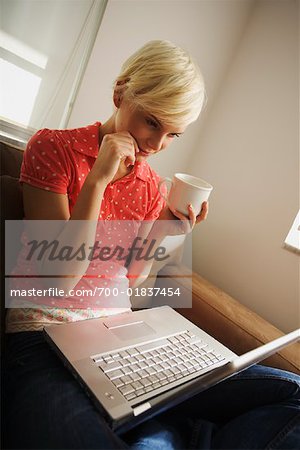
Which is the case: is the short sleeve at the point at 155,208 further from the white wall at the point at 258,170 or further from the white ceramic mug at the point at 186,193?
the white wall at the point at 258,170

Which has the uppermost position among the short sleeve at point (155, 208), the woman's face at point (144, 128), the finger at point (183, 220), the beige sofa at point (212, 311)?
the woman's face at point (144, 128)

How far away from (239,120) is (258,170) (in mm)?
305

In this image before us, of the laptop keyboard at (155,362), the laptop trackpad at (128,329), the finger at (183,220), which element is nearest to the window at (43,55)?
the finger at (183,220)

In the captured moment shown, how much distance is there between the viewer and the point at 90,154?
2.83 feet

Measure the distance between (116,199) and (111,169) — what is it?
0.77 feet

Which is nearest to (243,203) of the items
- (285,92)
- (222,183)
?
(222,183)

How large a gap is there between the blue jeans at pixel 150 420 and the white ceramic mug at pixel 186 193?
44 cm

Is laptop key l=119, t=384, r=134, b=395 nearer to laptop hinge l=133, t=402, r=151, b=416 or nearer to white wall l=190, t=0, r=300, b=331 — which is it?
laptop hinge l=133, t=402, r=151, b=416

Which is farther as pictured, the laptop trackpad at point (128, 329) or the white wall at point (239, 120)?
the white wall at point (239, 120)

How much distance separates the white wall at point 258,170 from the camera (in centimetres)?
153

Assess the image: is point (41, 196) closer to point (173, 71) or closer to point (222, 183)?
point (173, 71)

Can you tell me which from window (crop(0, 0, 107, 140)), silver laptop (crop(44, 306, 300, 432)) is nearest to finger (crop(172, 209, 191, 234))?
silver laptop (crop(44, 306, 300, 432))

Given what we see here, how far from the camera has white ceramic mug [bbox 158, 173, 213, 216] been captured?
76cm

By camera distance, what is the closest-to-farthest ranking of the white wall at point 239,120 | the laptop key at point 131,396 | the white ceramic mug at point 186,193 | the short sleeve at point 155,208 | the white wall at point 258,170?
1. the laptop key at point 131,396
2. the white ceramic mug at point 186,193
3. the short sleeve at point 155,208
4. the white wall at point 239,120
5. the white wall at point 258,170
